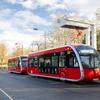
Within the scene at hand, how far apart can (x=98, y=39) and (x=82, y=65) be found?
38.5 metres

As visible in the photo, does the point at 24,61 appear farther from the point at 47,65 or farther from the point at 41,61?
the point at 47,65

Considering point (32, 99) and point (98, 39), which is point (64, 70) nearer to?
point (32, 99)

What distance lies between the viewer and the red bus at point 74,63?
25391 mm

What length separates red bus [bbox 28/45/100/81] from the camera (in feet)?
83.3

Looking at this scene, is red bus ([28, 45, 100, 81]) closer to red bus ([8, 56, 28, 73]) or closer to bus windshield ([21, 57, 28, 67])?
bus windshield ([21, 57, 28, 67])

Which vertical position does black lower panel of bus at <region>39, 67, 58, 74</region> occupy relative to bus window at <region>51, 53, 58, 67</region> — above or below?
below

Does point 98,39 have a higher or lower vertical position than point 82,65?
higher

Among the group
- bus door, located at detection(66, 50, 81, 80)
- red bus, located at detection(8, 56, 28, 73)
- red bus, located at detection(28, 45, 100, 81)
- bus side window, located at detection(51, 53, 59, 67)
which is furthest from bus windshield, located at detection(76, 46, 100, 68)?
red bus, located at detection(8, 56, 28, 73)

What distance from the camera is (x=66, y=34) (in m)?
65.9

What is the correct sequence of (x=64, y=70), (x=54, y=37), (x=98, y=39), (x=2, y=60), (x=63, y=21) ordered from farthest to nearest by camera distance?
(x=2, y=60), (x=54, y=37), (x=98, y=39), (x=63, y=21), (x=64, y=70)

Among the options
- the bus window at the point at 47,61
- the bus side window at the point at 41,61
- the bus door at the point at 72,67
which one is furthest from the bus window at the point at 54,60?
the bus side window at the point at 41,61

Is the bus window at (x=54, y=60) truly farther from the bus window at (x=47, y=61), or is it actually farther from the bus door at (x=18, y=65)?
the bus door at (x=18, y=65)

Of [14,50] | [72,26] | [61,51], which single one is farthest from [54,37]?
[14,50]

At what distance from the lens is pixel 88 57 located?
26.0 metres
